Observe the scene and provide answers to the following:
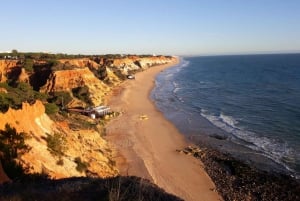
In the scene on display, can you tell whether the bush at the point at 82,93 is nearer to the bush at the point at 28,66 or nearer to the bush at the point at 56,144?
the bush at the point at 28,66

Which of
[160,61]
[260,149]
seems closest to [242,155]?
[260,149]

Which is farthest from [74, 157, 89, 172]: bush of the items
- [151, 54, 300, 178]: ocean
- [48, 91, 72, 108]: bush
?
[48, 91, 72, 108]: bush

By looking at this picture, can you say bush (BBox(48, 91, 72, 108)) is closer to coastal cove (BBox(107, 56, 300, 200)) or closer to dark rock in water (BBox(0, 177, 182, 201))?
coastal cove (BBox(107, 56, 300, 200))

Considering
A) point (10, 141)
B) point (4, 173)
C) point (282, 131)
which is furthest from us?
point (282, 131)

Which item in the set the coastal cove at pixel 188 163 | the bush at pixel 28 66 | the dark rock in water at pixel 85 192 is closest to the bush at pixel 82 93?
the bush at pixel 28 66

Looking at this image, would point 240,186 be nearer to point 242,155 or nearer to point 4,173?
point 242,155

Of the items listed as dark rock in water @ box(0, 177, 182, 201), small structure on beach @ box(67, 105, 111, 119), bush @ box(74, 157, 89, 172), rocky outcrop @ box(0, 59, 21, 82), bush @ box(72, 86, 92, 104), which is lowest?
small structure on beach @ box(67, 105, 111, 119)
